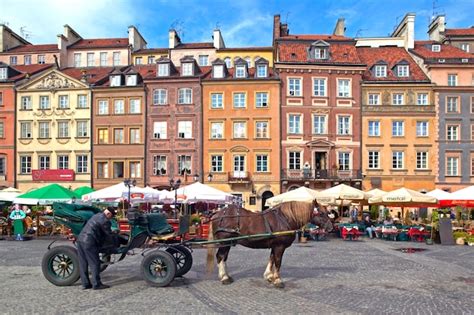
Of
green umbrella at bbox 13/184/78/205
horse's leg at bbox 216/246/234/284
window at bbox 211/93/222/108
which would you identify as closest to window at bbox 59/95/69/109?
window at bbox 211/93/222/108

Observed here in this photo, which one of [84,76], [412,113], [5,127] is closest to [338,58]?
[412,113]

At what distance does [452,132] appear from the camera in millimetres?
37500

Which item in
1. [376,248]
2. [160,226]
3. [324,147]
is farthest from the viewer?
[324,147]

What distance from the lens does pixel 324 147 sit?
37.2 m

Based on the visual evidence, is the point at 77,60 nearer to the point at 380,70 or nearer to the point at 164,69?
the point at 164,69

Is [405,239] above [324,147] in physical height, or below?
below

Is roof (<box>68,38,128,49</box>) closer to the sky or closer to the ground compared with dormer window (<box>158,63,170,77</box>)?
closer to the sky

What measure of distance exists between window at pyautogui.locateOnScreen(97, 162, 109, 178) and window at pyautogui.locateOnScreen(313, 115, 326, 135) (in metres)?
16.7

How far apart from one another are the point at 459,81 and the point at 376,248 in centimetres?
2572

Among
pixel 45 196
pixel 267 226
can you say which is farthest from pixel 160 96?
pixel 267 226

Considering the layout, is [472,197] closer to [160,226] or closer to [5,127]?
[160,226]

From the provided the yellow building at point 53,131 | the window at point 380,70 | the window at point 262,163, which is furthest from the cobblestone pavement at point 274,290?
the window at point 380,70

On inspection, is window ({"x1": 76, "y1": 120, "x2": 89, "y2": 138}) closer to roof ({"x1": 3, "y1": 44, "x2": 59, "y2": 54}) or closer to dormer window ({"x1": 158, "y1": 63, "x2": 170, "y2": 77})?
dormer window ({"x1": 158, "y1": 63, "x2": 170, "y2": 77})

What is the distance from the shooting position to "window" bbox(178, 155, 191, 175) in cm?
3775
